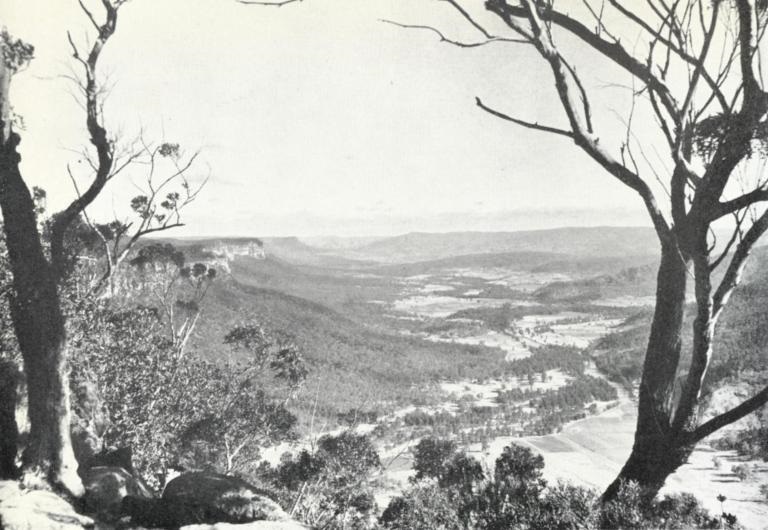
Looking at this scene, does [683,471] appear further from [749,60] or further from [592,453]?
[749,60]

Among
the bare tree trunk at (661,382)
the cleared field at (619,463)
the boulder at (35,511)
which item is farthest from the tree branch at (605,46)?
the cleared field at (619,463)

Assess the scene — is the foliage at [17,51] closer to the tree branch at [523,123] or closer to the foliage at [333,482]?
the tree branch at [523,123]

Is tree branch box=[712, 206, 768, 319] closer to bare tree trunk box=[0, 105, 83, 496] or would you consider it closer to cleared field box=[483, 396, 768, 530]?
bare tree trunk box=[0, 105, 83, 496]

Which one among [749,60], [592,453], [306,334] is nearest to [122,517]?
[749,60]

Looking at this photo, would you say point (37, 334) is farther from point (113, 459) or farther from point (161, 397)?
point (161, 397)

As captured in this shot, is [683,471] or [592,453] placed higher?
[683,471]
